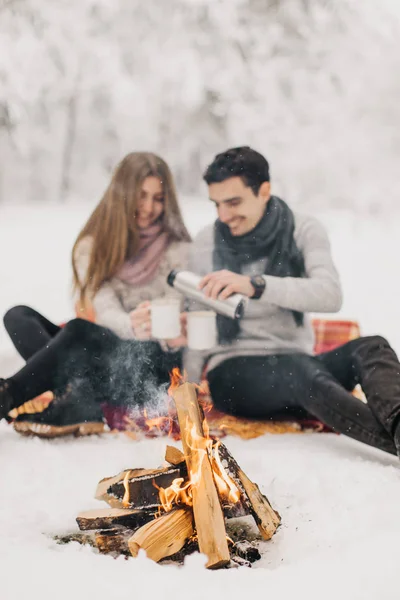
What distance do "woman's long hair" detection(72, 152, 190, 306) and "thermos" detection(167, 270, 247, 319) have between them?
0.15 metres

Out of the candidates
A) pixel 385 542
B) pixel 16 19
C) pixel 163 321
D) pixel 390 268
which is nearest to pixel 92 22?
pixel 16 19

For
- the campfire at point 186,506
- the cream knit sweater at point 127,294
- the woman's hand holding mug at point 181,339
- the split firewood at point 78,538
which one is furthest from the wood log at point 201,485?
the cream knit sweater at point 127,294

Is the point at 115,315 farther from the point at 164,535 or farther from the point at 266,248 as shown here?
the point at 164,535

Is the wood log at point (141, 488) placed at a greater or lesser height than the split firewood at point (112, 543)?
greater

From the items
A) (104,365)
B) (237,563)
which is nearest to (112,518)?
(237,563)

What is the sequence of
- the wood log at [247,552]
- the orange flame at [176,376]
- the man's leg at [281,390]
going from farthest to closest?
the orange flame at [176,376]
the man's leg at [281,390]
the wood log at [247,552]

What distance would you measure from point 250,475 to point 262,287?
0.59 meters

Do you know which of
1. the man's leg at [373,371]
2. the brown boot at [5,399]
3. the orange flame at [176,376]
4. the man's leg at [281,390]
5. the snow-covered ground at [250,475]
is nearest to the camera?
the snow-covered ground at [250,475]

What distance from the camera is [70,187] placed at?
216 centimetres

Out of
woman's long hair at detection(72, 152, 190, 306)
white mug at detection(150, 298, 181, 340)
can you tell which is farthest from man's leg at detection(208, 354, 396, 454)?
A: woman's long hair at detection(72, 152, 190, 306)

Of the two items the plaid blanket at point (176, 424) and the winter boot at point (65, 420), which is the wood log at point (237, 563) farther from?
the winter boot at point (65, 420)

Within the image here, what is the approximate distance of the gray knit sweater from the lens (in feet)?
6.55

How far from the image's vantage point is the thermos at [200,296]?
1.92 m

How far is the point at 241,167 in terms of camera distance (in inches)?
82.7
